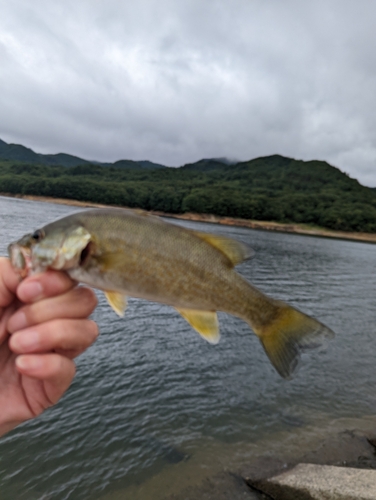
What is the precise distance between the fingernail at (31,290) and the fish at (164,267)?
13cm

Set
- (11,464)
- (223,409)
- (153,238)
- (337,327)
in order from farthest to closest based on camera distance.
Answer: (337,327), (223,409), (11,464), (153,238)

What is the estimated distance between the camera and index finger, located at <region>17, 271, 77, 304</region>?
2312 millimetres

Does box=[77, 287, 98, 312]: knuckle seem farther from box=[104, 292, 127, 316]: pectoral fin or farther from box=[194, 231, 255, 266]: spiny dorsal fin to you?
box=[194, 231, 255, 266]: spiny dorsal fin

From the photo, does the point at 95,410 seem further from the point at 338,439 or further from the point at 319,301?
the point at 319,301

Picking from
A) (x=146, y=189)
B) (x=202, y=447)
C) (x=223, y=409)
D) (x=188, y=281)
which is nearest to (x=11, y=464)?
(x=202, y=447)

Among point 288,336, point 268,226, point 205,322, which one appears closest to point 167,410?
point 288,336

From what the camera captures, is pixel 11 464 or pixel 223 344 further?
pixel 223 344

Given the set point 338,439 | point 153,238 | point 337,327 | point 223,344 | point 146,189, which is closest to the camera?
point 153,238

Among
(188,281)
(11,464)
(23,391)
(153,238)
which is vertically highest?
(153,238)

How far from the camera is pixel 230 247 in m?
2.98

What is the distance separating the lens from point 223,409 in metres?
10.5

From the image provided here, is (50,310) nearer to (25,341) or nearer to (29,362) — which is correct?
(25,341)

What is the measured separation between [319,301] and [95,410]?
19.8 meters

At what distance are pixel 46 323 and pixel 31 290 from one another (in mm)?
253
